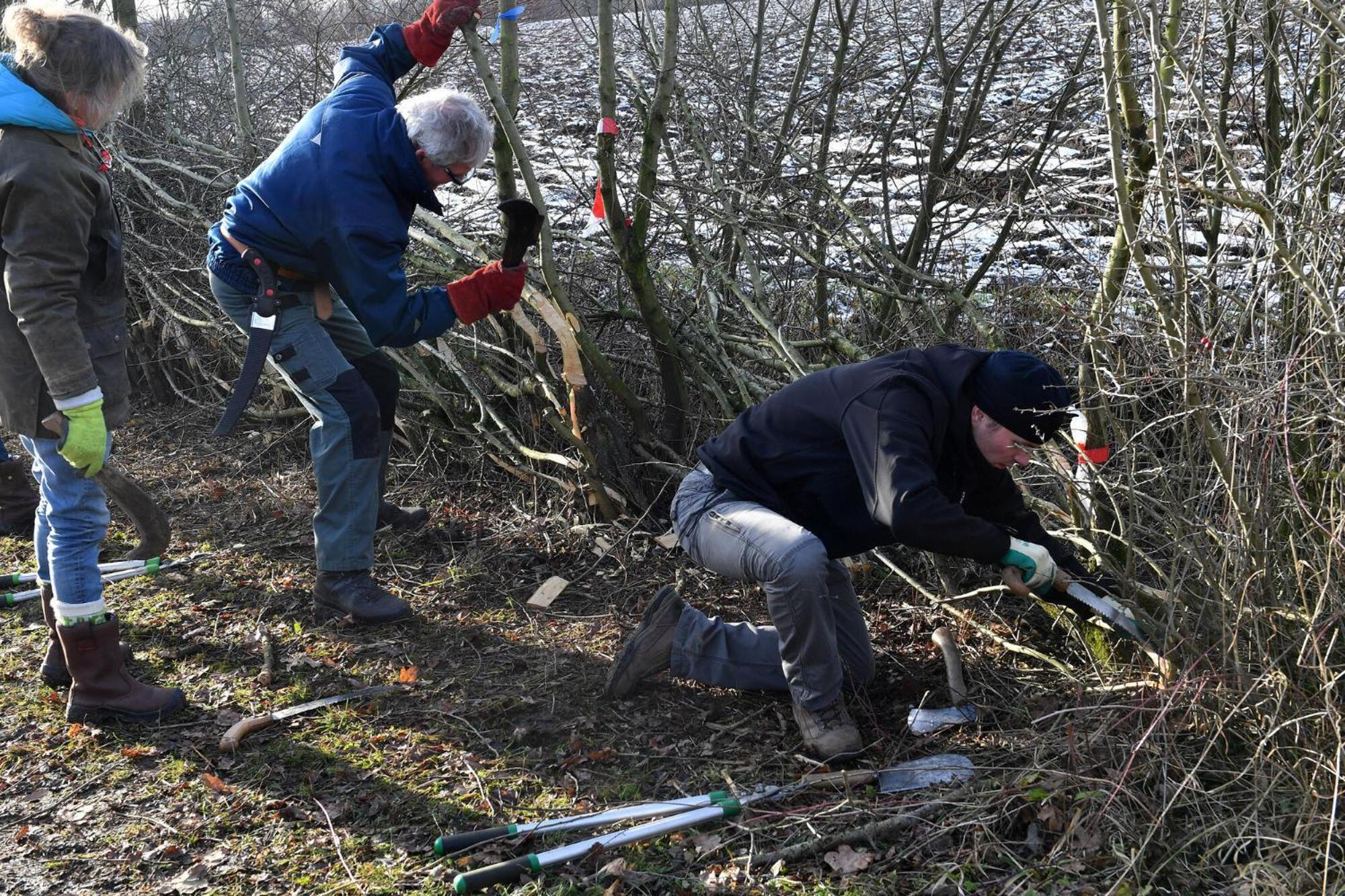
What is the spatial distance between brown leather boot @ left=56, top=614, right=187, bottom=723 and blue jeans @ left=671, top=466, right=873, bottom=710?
1617 mm

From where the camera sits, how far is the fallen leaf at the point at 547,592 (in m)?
4.16

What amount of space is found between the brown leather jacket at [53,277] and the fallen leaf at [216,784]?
3.51ft

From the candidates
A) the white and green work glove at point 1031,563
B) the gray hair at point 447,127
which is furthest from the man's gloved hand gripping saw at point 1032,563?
the gray hair at point 447,127

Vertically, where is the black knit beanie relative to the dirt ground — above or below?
above

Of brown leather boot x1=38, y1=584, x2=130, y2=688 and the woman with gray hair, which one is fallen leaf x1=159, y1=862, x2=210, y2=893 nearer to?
the woman with gray hair

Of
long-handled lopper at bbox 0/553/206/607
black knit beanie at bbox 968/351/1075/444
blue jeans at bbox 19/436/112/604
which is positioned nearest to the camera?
black knit beanie at bbox 968/351/1075/444

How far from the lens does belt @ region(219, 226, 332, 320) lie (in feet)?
11.9

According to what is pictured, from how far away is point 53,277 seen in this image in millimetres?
2920

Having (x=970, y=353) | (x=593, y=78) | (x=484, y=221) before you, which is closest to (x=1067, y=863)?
(x=970, y=353)

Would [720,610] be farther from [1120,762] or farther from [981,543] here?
[1120,762]

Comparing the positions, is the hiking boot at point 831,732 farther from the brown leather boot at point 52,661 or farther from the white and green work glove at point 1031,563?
the brown leather boot at point 52,661

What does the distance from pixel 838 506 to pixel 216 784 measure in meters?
1.91

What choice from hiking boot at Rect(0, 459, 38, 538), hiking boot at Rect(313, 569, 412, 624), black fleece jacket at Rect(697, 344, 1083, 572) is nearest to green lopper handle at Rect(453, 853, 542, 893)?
black fleece jacket at Rect(697, 344, 1083, 572)

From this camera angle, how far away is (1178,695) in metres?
2.69
